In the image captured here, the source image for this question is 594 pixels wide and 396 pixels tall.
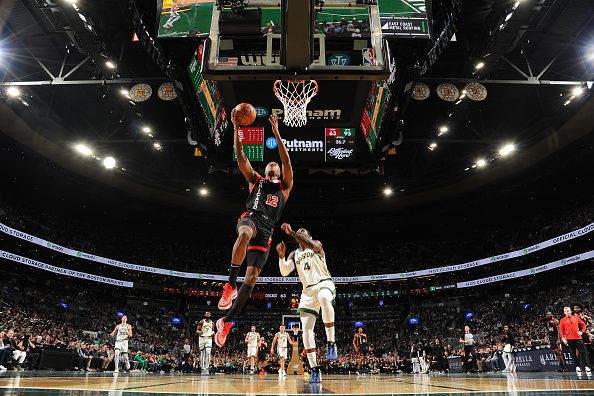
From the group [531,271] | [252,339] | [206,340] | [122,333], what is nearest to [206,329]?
[206,340]

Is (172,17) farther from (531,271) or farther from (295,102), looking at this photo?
(531,271)

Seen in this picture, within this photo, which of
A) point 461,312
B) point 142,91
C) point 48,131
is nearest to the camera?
point 142,91

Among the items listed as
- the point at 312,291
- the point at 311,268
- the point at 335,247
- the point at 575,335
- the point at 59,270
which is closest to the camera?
the point at 312,291

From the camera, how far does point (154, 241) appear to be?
116 ft

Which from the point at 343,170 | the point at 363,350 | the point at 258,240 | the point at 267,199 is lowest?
the point at 363,350

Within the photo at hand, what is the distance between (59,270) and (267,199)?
2661 cm

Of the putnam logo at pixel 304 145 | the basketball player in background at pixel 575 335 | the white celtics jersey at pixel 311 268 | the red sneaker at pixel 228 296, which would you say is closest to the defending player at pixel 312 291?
the white celtics jersey at pixel 311 268

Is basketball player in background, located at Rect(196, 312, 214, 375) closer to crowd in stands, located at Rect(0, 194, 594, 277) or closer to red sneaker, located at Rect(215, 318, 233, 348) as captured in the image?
red sneaker, located at Rect(215, 318, 233, 348)

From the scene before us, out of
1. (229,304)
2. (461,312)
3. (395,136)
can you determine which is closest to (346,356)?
(461,312)

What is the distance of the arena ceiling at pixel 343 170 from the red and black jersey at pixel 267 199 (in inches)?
190

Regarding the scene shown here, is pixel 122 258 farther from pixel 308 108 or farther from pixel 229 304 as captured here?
pixel 229 304

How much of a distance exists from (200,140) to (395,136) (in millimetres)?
5394

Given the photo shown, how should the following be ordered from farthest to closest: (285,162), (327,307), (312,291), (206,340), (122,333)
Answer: (206,340)
(122,333)
(312,291)
(327,307)
(285,162)

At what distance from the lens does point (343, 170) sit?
479 inches
